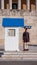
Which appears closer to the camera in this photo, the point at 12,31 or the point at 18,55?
the point at 18,55

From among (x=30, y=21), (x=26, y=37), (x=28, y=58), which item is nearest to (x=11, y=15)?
(x=30, y=21)

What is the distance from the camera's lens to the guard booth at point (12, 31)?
17109 mm

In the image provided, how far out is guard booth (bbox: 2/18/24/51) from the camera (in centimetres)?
1711

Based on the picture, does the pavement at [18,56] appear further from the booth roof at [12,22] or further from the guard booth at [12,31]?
the booth roof at [12,22]

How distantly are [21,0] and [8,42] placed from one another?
1150 inches

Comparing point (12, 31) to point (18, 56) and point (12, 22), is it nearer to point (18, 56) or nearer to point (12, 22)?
point (12, 22)

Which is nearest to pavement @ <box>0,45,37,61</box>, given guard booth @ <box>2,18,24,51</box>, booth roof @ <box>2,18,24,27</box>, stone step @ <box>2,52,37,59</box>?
stone step @ <box>2,52,37,59</box>

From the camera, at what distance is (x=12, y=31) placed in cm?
1748

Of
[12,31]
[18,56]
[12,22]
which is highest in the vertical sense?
[12,22]

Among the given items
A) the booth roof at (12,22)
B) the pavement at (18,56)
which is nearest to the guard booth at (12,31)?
the booth roof at (12,22)

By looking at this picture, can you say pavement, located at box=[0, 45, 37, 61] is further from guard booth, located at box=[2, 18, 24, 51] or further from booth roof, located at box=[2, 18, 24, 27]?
booth roof, located at box=[2, 18, 24, 27]

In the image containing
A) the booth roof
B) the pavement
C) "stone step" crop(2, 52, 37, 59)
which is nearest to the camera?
the pavement

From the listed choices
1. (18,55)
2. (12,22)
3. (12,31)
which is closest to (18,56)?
(18,55)

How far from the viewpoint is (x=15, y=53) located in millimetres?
16250
